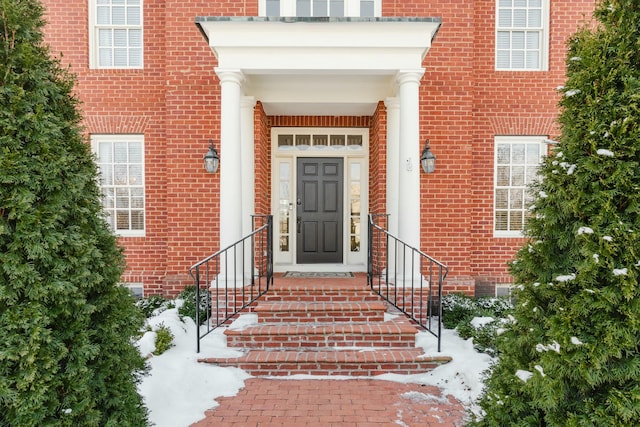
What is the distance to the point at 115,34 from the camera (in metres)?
6.40

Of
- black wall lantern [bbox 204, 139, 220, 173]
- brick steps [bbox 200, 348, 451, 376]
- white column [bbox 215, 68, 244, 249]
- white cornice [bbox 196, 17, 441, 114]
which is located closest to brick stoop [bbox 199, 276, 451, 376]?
brick steps [bbox 200, 348, 451, 376]

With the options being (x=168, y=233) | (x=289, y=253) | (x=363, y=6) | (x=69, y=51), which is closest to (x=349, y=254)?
(x=289, y=253)

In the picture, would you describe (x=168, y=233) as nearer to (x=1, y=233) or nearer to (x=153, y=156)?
(x=153, y=156)

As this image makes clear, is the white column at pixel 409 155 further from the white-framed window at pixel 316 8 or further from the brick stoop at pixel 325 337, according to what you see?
the white-framed window at pixel 316 8

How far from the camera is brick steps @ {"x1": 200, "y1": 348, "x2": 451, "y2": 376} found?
3.83 m

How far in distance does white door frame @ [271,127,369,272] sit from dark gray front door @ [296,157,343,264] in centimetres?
11

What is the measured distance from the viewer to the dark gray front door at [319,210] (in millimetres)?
6867

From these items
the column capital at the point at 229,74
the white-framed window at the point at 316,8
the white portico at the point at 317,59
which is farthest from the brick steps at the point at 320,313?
the white-framed window at the point at 316,8

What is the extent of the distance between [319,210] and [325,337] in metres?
3.08

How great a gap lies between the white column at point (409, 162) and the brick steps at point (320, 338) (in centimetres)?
99

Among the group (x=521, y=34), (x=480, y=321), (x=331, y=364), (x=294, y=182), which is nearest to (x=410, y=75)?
(x=294, y=182)

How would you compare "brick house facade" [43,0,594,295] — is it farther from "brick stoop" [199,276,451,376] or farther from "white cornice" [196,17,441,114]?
"brick stoop" [199,276,451,376]

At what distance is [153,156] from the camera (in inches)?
252

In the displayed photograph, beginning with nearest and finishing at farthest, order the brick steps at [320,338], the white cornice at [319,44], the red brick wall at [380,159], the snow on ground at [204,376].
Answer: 1. the snow on ground at [204,376]
2. the brick steps at [320,338]
3. the white cornice at [319,44]
4. the red brick wall at [380,159]
